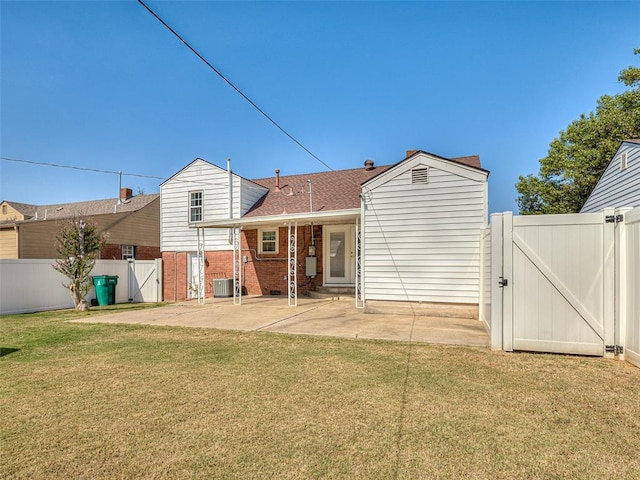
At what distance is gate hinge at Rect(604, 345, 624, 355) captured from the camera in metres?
4.89

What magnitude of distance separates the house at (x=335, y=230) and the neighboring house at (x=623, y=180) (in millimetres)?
3500

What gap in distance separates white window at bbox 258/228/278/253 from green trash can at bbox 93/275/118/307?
6005 millimetres

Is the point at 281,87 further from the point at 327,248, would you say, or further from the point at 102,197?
the point at 102,197

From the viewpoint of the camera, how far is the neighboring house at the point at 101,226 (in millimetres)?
16797

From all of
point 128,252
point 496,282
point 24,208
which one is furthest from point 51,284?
point 24,208

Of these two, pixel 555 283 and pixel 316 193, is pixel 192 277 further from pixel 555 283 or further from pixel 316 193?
pixel 555 283

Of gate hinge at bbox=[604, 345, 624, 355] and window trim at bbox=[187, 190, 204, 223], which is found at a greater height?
window trim at bbox=[187, 190, 204, 223]

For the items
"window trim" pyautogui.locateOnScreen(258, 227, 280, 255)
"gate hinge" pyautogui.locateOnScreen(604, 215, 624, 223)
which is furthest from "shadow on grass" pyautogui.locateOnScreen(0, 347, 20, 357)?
"gate hinge" pyautogui.locateOnScreen(604, 215, 624, 223)

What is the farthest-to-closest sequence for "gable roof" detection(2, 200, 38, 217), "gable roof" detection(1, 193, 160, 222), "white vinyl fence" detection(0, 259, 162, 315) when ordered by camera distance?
"gable roof" detection(2, 200, 38, 217) < "gable roof" detection(1, 193, 160, 222) < "white vinyl fence" detection(0, 259, 162, 315)

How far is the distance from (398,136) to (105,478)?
19.0 m

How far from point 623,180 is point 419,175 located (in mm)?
5344

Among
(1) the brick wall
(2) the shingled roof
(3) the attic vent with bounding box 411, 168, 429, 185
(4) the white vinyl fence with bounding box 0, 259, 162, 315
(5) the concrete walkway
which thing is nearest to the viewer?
(5) the concrete walkway

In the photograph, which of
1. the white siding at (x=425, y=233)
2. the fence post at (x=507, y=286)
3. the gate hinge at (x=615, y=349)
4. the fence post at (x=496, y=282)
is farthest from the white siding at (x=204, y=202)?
the gate hinge at (x=615, y=349)

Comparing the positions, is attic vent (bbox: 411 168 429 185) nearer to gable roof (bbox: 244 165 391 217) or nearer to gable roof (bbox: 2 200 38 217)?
gable roof (bbox: 244 165 391 217)
